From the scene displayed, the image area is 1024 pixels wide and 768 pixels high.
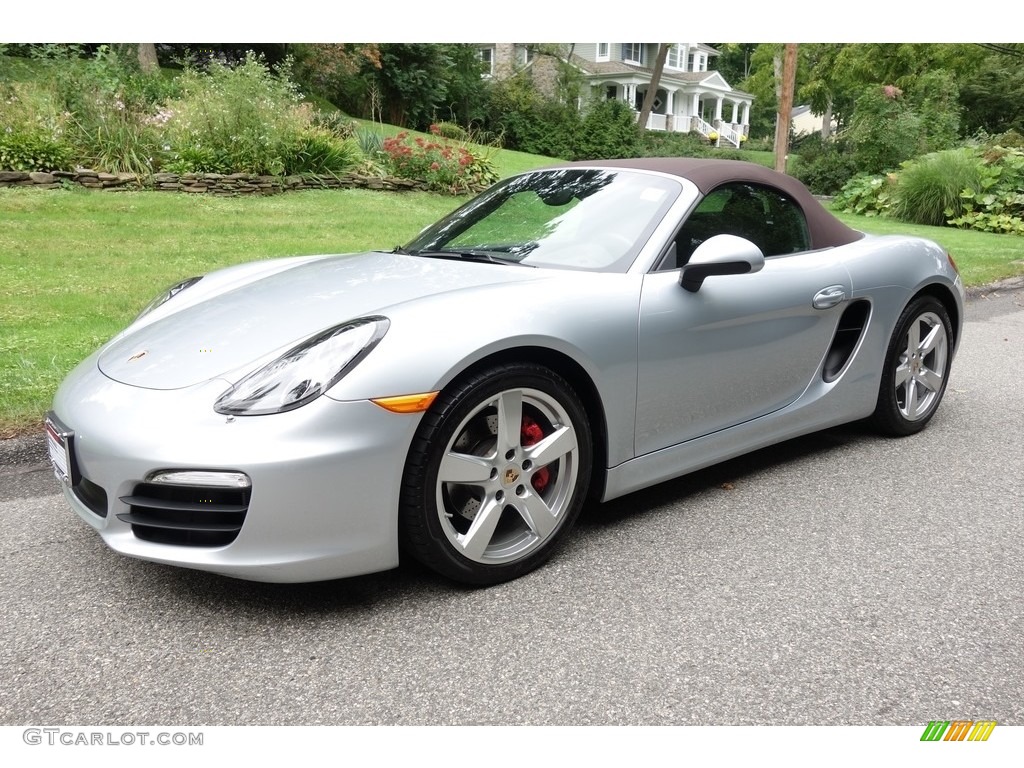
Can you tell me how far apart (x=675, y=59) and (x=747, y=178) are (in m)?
55.1

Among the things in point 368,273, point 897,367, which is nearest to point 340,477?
point 368,273

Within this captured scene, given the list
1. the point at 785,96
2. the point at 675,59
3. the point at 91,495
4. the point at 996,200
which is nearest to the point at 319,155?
the point at 785,96

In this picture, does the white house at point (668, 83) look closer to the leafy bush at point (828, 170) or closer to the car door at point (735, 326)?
the leafy bush at point (828, 170)

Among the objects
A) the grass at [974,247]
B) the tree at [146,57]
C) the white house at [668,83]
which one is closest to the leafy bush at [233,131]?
the grass at [974,247]

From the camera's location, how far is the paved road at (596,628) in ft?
7.15

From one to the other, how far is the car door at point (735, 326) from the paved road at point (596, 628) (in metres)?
0.43

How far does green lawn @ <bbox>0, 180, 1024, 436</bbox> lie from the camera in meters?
5.19

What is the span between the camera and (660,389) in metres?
3.12

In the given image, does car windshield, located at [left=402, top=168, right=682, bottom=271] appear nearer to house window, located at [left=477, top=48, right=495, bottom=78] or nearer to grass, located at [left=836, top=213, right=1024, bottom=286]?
grass, located at [left=836, top=213, right=1024, bottom=286]

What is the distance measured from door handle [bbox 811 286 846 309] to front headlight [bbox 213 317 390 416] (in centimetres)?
198

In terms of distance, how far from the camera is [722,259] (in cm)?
311

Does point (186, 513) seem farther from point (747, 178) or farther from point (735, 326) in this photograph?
point (747, 178)
